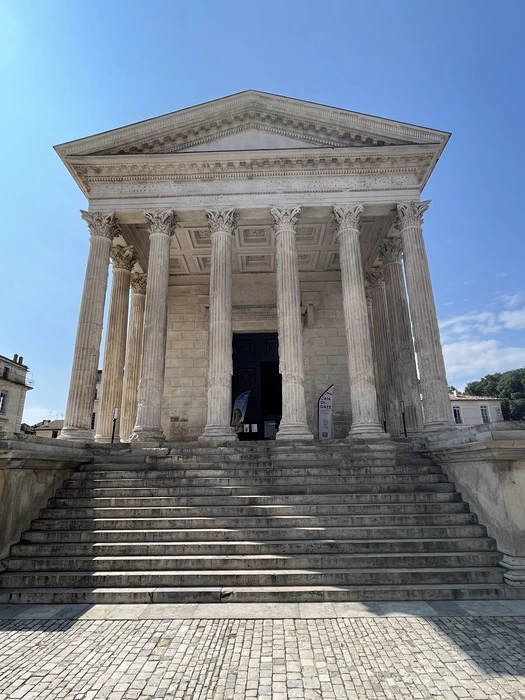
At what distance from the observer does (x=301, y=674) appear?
3.75m

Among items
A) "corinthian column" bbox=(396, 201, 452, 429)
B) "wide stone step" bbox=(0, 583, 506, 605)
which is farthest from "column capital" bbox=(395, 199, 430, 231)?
"wide stone step" bbox=(0, 583, 506, 605)

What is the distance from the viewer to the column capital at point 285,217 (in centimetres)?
1340

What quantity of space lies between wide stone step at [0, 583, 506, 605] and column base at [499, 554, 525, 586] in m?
0.21

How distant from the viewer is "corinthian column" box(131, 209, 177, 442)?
11.9 meters

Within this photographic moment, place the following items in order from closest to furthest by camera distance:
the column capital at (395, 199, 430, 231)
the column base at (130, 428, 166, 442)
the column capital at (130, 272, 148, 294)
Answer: the column base at (130, 428, 166, 442), the column capital at (395, 199, 430, 231), the column capital at (130, 272, 148, 294)

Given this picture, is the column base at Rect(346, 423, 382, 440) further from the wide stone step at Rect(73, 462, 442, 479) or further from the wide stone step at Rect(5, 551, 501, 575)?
the wide stone step at Rect(5, 551, 501, 575)

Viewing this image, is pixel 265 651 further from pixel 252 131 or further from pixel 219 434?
pixel 252 131

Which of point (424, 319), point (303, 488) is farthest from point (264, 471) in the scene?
point (424, 319)

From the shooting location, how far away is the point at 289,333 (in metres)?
12.4

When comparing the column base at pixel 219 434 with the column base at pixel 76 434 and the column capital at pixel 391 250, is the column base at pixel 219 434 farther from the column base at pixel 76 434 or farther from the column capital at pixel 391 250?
the column capital at pixel 391 250

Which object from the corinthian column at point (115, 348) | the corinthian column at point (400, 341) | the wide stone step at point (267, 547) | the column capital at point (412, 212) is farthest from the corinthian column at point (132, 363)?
the column capital at point (412, 212)

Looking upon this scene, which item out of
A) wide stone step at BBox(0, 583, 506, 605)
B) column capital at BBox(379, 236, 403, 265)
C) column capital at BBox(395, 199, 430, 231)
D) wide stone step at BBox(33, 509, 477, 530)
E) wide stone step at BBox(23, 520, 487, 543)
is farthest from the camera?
column capital at BBox(379, 236, 403, 265)

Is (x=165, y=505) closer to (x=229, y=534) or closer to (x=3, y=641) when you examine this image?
(x=229, y=534)

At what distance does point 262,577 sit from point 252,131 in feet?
46.7
